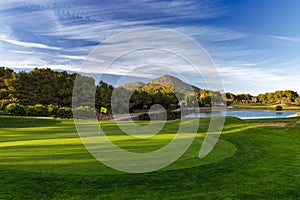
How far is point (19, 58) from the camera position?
4225cm

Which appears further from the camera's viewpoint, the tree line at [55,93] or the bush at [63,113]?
the tree line at [55,93]

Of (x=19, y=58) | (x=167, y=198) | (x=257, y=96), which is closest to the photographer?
(x=167, y=198)

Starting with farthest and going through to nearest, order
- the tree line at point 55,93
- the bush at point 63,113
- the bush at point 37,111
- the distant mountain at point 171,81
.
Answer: the tree line at point 55,93, the distant mountain at point 171,81, the bush at point 63,113, the bush at point 37,111

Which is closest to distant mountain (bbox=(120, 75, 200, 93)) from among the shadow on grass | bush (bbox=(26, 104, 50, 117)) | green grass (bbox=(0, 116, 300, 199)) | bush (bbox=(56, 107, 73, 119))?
bush (bbox=(56, 107, 73, 119))

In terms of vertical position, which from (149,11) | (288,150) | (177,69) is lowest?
→ (288,150)

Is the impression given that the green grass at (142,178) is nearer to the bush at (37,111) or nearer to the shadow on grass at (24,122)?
the shadow on grass at (24,122)

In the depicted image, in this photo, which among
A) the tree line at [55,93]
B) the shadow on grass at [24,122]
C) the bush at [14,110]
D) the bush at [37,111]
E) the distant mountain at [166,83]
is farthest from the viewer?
the tree line at [55,93]

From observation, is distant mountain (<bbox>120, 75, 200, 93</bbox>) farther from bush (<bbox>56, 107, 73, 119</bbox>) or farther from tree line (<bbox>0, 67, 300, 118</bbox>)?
bush (<bbox>56, 107, 73, 119</bbox>)

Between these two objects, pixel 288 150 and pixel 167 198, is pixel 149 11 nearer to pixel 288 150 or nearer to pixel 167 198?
pixel 288 150

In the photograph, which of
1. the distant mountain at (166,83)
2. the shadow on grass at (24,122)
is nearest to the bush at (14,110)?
the shadow on grass at (24,122)

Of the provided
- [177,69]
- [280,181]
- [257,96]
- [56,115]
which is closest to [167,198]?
[280,181]

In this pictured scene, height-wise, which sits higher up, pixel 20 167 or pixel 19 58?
pixel 19 58

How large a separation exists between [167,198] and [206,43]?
3380 centimetres

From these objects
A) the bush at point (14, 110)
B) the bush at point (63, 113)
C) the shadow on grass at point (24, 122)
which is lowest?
the shadow on grass at point (24, 122)
